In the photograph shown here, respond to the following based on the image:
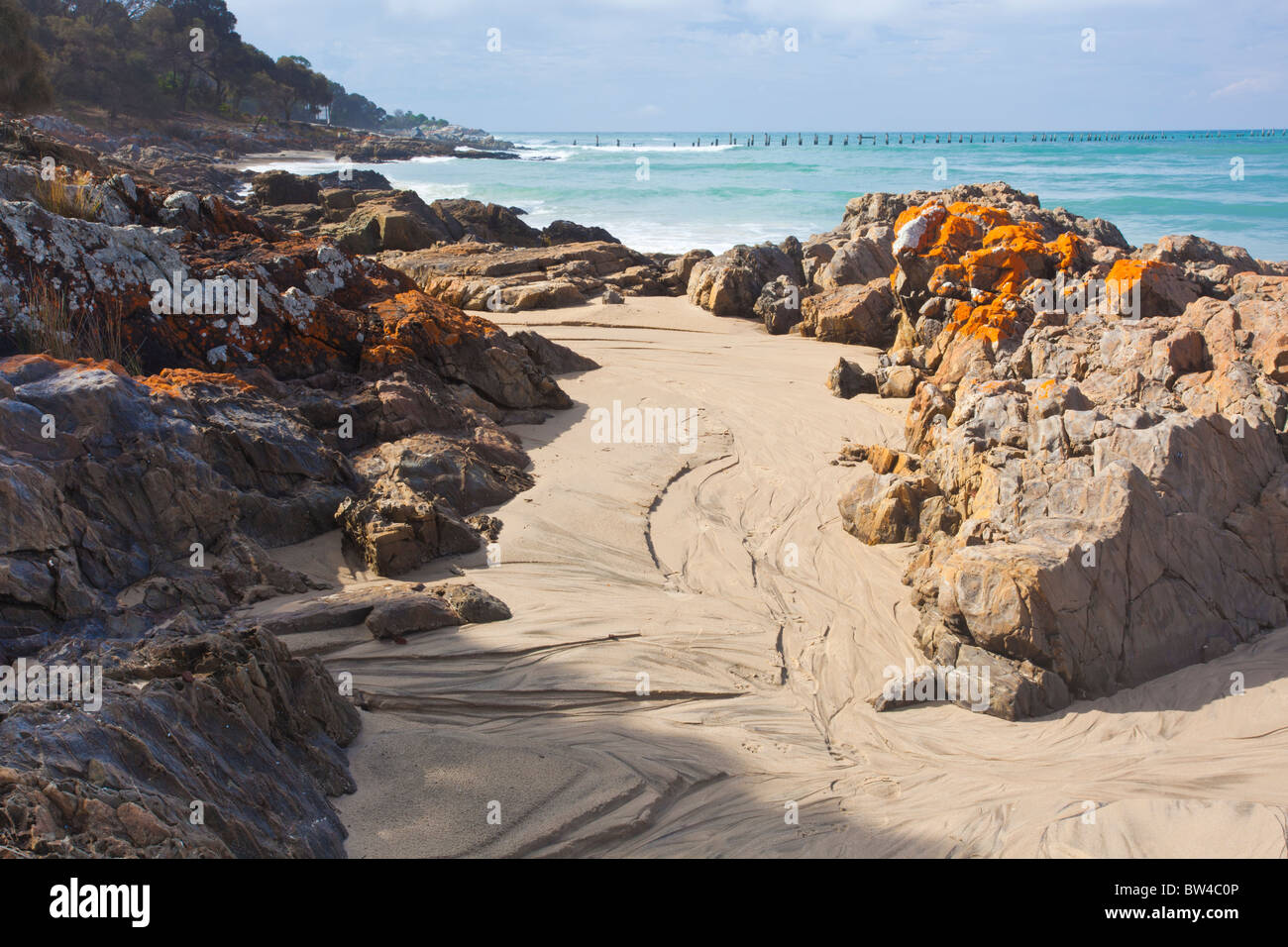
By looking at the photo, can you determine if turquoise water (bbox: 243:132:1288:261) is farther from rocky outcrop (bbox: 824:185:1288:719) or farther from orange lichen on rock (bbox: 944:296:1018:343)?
rocky outcrop (bbox: 824:185:1288:719)

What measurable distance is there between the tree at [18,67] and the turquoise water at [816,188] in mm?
16377

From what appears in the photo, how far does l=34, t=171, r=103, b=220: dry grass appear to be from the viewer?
7574 mm

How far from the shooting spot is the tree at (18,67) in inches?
878

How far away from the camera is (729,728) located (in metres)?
4.54

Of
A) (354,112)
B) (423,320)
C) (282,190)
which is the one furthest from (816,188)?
(354,112)

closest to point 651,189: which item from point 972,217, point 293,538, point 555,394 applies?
point 972,217

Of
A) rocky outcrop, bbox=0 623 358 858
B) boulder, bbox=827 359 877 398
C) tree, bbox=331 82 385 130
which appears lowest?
rocky outcrop, bbox=0 623 358 858

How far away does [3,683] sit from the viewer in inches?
124

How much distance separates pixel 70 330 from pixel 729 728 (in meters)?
5.81

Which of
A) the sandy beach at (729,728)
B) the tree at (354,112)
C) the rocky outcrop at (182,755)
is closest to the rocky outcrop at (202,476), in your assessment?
the rocky outcrop at (182,755)

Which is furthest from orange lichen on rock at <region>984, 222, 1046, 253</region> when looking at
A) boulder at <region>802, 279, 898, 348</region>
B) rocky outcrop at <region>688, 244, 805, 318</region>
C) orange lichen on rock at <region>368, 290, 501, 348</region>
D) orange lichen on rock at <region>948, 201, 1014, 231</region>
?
orange lichen on rock at <region>368, 290, 501, 348</region>

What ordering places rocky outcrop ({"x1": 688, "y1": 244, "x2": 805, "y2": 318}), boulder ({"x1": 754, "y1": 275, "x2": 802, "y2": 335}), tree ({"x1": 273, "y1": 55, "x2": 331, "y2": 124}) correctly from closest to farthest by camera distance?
1. boulder ({"x1": 754, "y1": 275, "x2": 802, "y2": 335})
2. rocky outcrop ({"x1": 688, "y1": 244, "x2": 805, "y2": 318})
3. tree ({"x1": 273, "y1": 55, "x2": 331, "y2": 124})

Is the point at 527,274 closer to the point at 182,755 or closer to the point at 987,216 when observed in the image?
the point at 987,216

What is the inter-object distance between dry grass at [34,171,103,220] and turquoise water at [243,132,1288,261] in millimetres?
19396
